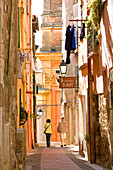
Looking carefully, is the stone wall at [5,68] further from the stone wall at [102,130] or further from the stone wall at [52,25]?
the stone wall at [52,25]

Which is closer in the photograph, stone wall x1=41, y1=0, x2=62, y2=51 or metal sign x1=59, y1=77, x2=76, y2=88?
metal sign x1=59, y1=77, x2=76, y2=88

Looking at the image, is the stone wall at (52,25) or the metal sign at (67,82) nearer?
the metal sign at (67,82)

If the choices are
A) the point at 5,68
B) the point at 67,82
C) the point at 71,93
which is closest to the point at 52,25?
the point at 71,93

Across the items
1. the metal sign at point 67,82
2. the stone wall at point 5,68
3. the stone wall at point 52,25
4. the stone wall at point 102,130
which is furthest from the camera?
the stone wall at point 52,25

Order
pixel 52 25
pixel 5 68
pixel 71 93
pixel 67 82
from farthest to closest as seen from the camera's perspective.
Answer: pixel 52 25
pixel 71 93
pixel 67 82
pixel 5 68

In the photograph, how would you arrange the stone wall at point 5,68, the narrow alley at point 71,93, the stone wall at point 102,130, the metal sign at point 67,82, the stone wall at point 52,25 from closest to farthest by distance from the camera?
1. the stone wall at point 5,68
2. the narrow alley at point 71,93
3. the stone wall at point 102,130
4. the metal sign at point 67,82
5. the stone wall at point 52,25

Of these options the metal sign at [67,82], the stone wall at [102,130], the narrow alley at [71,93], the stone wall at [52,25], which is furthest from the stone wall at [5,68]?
the stone wall at [52,25]

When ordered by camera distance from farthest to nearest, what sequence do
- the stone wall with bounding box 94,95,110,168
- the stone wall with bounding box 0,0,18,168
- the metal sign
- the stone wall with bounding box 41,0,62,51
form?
1. the stone wall with bounding box 41,0,62,51
2. the metal sign
3. the stone wall with bounding box 94,95,110,168
4. the stone wall with bounding box 0,0,18,168

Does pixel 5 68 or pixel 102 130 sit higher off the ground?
pixel 5 68

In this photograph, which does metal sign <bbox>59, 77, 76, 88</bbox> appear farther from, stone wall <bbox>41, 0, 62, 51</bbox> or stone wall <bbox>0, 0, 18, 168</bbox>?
stone wall <bbox>41, 0, 62, 51</bbox>

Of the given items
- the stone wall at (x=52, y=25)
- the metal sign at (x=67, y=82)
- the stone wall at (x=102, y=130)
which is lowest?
the stone wall at (x=102, y=130)

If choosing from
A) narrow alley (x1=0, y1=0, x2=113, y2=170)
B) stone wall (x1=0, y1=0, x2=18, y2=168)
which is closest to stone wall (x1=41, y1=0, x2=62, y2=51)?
narrow alley (x1=0, y1=0, x2=113, y2=170)

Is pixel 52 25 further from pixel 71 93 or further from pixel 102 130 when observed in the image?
pixel 102 130

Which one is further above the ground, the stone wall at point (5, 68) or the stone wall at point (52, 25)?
the stone wall at point (52, 25)
